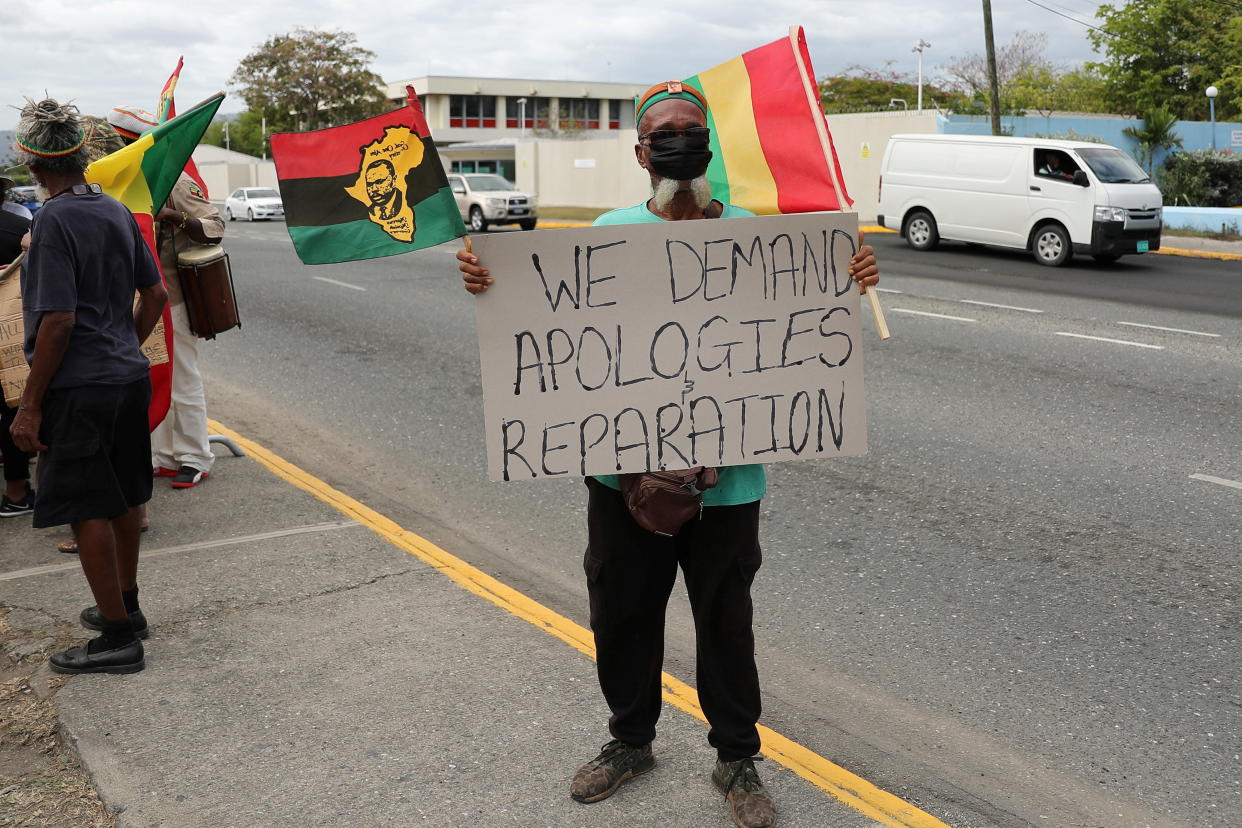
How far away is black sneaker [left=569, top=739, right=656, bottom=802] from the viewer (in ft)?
10.4

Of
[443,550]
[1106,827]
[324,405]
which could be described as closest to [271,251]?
[324,405]

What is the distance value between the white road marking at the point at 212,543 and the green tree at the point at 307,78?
59622mm

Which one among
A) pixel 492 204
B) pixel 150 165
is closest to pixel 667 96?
pixel 150 165

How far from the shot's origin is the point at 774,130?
3.31 metres

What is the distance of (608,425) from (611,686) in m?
0.73

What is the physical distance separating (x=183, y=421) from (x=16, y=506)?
0.88m

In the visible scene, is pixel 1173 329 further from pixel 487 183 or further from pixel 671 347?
pixel 487 183

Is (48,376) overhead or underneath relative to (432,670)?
overhead

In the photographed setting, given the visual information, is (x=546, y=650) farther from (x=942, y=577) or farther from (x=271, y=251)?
(x=271, y=251)

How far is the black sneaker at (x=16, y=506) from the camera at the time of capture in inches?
227

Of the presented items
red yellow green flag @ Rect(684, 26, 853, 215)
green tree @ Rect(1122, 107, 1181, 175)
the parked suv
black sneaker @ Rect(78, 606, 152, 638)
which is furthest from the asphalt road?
the parked suv

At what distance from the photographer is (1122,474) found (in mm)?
6504

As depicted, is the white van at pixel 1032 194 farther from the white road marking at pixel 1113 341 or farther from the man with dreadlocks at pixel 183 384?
the man with dreadlocks at pixel 183 384

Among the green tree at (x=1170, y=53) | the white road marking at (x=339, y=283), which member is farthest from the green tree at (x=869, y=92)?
the white road marking at (x=339, y=283)
